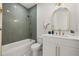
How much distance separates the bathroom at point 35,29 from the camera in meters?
1.96

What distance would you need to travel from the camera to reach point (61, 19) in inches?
88.4

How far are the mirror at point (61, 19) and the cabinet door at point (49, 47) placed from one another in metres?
0.35

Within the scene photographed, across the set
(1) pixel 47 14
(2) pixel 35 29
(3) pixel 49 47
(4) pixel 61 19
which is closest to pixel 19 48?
(2) pixel 35 29

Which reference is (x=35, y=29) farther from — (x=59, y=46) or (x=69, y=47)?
(x=69, y=47)

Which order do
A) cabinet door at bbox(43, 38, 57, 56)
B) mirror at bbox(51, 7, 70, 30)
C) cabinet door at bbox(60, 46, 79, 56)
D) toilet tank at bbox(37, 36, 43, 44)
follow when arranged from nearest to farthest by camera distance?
cabinet door at bbox(60, 46, 79, 56) → cabinet door at bbox(43, 38, 57, 56) → toilet tank at bbox(37, 36, 43, 44) → mirror at bbox(51, 7, 70, 30)

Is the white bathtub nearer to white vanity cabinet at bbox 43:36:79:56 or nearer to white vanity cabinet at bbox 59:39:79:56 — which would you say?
white vanity cabinet at bbox 43:36:79:56

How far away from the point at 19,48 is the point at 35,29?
0.49m

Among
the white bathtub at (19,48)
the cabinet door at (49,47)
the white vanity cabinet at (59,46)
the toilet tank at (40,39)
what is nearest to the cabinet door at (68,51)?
the white vanity cabinet at (59,46)

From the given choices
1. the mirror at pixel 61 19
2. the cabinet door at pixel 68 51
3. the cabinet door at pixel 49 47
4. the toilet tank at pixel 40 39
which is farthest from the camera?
the mirror at pixel 61 19

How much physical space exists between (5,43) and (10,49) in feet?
0.50

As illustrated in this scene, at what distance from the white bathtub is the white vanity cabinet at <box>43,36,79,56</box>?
0.97 feet

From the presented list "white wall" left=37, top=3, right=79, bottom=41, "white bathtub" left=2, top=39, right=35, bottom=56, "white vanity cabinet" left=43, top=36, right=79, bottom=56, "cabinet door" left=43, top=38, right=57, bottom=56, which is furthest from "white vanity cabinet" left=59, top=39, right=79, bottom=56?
"white bathtub" left=2, top=39, right=35, bottom=56

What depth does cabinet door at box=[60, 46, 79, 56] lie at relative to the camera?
1.76 meters

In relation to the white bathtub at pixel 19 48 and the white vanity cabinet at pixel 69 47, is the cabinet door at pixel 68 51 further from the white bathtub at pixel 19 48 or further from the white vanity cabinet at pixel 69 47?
the white bathtub at pixel 19 48
